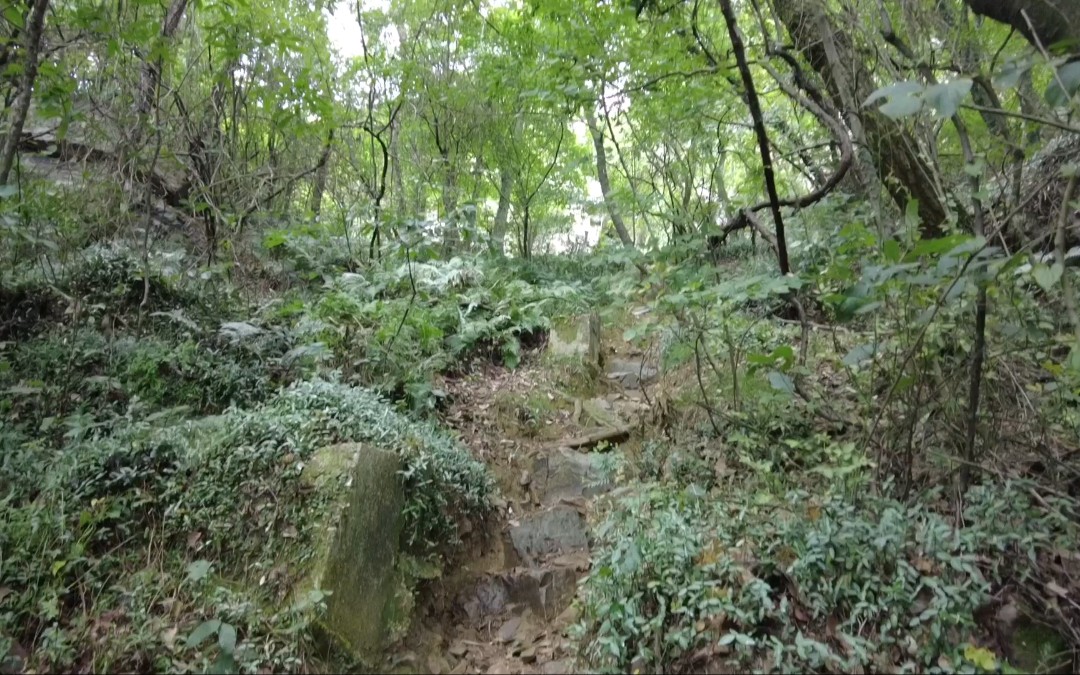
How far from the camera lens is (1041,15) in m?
3.42

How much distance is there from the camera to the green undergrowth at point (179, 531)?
111 inches

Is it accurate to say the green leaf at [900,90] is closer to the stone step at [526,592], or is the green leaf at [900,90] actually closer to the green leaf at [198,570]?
the stone step at [526,592]

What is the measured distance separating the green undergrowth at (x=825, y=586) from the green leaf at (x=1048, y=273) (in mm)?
1302

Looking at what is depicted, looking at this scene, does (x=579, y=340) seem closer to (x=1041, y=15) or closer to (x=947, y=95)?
(x=1041, y=15)

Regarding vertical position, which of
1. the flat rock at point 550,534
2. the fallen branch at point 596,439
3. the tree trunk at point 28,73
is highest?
the tree trunk at point 28,73

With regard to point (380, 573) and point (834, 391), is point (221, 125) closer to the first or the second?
point (380, 573)

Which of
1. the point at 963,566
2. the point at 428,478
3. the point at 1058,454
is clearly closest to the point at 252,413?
the point at 428,478

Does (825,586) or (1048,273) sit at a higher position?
(1048,273)

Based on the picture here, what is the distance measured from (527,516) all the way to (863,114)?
422 cm

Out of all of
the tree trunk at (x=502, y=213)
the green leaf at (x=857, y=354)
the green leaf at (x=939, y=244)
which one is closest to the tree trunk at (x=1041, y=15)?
the green leaf at (x=939, y=244)

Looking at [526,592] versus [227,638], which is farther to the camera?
[526,592]

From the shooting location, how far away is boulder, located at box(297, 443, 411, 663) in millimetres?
3174

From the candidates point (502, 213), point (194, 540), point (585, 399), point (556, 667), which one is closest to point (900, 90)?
point (556, 667)

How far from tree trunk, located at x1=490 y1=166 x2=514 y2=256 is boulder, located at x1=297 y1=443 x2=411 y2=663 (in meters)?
6.75
